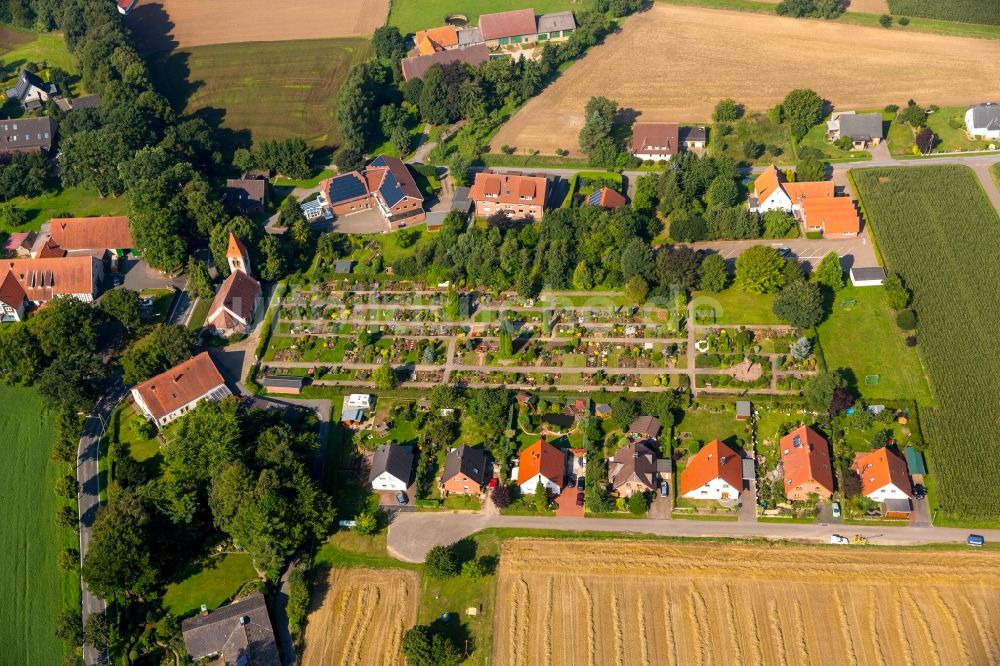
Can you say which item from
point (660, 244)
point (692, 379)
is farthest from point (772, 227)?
point (692, 379)

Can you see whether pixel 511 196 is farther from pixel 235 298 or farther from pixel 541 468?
pixel 541 468

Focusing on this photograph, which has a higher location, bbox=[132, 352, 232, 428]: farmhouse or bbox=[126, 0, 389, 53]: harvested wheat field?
bbox=[126, 0, 389, 53]: harvested wheat field

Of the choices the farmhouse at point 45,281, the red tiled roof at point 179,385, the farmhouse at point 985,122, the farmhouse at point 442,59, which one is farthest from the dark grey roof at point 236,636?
the farmhouse at point 985,122

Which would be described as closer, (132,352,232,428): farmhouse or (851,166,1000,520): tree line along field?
(851,166,1000,520): tree line along field

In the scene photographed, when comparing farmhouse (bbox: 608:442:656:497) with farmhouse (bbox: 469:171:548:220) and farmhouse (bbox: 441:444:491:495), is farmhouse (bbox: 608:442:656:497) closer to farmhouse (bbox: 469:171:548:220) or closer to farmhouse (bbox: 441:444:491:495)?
farmhouse (bbox: 441:444:491:495)

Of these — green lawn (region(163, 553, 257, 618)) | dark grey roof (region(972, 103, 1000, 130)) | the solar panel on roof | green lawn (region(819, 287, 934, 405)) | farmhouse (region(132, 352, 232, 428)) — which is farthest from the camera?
dark grey roof (region(972, 103, 1000, 130))

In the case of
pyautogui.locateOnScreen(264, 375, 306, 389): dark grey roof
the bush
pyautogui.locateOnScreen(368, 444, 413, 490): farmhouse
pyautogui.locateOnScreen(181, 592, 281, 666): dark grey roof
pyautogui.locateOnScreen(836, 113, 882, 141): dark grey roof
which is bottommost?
pyautogui.locateOnScreen(181, 592, 281, 666): dark grey roof

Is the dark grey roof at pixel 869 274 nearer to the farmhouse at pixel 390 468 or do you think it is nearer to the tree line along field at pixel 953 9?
the farmhouse at pixel 390 468

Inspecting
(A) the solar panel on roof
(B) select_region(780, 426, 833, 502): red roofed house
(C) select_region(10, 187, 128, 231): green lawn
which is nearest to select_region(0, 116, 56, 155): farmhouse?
(C) select_region(10, 187, 128, 231): green lawn
